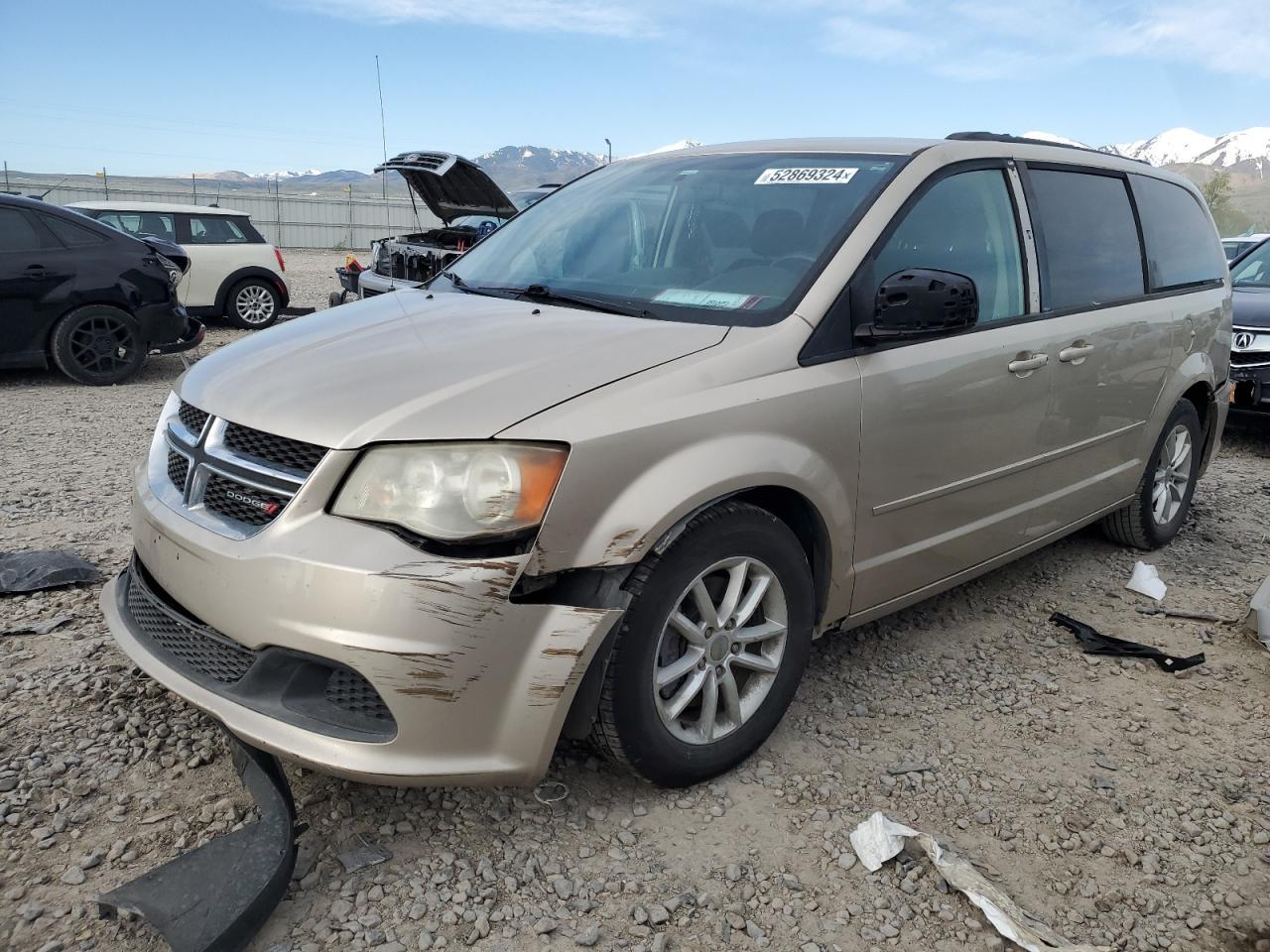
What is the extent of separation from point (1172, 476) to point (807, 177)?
108 inches

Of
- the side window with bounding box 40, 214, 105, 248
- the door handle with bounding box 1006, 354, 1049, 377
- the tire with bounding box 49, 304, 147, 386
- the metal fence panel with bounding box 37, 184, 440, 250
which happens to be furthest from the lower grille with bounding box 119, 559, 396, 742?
the metal fence panel with bounding box 37, 184, 440, 250

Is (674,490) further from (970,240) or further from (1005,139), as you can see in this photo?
(1005,139)

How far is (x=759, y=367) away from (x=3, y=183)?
4210 centimetres

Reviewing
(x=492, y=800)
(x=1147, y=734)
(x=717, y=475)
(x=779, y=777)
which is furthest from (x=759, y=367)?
(x=1147, y=734)

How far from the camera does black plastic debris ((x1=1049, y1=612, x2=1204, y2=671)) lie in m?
3.61

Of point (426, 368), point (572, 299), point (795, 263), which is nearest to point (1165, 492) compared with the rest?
point (795, 263)

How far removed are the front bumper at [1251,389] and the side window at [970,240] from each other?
4659 mm

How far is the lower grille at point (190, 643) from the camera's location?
7.62 ft

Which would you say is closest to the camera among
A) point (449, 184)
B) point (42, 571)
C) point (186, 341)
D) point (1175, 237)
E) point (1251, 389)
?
point (42, 571)

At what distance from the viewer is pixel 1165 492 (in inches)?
189

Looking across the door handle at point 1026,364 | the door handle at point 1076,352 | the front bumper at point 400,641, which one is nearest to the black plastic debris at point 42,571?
the front bumper at point 400,641

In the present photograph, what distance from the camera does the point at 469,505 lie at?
217 centimetres

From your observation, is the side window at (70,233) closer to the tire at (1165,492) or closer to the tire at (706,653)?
the tire at (706,653)

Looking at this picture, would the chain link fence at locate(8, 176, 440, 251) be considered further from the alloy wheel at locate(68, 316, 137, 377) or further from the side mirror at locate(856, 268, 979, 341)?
the side mirror at locate(856, 268, 979, 341)
